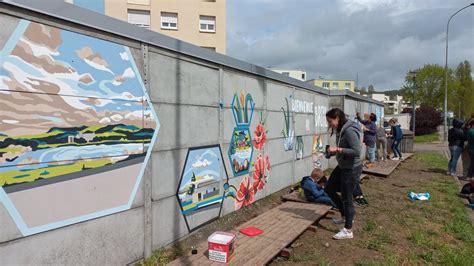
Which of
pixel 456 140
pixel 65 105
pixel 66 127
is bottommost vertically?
pixel 456 140

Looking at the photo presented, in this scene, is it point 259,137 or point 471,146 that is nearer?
point 259,137

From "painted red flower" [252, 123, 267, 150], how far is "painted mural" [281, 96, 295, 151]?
1.05 metres

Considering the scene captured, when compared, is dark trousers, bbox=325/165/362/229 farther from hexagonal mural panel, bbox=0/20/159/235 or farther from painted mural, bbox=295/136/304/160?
painted mural, bbox=295/136/304/160

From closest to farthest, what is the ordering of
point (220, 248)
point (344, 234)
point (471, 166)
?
point (220, 248) < point (344, 234) < point (471, 166)

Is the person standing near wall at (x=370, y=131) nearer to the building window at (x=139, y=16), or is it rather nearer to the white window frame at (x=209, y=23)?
the white window frame at (x=209, y=23)

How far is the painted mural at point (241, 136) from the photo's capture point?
5.66 meters

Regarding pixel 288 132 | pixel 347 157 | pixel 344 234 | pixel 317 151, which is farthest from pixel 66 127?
pixel 317 151

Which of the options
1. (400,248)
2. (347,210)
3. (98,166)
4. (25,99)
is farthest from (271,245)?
(25,99)

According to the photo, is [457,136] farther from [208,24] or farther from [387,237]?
[208,24]

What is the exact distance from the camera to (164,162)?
4023 millimetres

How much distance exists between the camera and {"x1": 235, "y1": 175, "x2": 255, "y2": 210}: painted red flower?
19.1 ft

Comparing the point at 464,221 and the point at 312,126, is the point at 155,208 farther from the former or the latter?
the point at 312,126

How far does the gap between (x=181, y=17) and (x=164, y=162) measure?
28.7 meters

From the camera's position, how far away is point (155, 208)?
12.8ft
